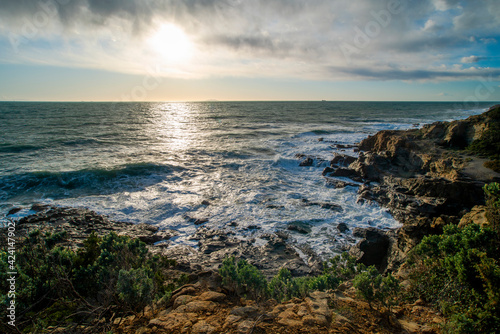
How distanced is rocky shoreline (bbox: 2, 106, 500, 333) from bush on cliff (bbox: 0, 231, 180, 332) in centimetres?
50

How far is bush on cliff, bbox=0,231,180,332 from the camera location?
4.02 m

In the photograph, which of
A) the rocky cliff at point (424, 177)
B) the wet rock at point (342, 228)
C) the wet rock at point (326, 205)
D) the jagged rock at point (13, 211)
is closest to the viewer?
the rocky cliff at point (424, 177)

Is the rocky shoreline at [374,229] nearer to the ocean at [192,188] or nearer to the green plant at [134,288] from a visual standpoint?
the ocean at [192,188]

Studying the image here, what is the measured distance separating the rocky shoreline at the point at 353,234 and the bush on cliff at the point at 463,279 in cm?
47

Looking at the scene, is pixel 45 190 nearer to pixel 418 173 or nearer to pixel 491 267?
pixel 491 267

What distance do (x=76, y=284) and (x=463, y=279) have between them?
7070 millimetres

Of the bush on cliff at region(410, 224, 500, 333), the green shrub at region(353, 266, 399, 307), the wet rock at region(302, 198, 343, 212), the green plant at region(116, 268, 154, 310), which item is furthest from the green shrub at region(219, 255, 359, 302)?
the wet rock at region(302, 198, 343, 212)

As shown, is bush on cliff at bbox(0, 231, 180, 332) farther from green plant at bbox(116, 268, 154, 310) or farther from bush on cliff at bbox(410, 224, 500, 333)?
bush on cliff at bbox(410, 224, 500, 333)

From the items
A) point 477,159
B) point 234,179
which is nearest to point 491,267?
point 234,179

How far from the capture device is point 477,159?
625 inches

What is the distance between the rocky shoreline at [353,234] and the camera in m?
3.69

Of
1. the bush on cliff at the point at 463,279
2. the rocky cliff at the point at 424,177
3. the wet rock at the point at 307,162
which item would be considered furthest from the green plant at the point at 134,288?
the wet rock at the point at 307,162

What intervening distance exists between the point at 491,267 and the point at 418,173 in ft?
52.3

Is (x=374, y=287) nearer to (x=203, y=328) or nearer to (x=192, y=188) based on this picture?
(x=203, y=328)
